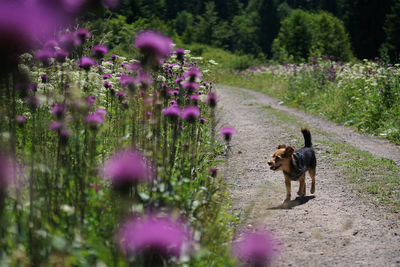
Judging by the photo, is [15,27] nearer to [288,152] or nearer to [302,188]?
[288,152]

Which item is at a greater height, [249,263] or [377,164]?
[249,263]

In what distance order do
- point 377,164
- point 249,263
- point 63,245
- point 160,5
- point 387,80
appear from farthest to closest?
1. point 160,5
2. point 387,80
3. point 377,164
4. point 249,263
5. point 63,245

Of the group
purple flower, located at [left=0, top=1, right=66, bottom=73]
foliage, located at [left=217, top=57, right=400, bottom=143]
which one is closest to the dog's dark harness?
purple flower, located at [left=0, top=1, right=66, bottom=73]

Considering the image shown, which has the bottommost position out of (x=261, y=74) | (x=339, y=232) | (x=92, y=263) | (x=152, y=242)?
(x=261, y=74)

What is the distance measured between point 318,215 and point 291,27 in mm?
33091

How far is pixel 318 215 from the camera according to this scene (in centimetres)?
402

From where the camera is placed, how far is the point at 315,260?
3.08 m

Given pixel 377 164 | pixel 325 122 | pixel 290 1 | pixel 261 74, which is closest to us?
pixel 377 164

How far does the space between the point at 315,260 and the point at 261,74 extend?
65.5ft

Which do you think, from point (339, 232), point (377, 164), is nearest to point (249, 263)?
point (339, 232)

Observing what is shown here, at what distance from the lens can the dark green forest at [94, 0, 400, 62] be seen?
25969 mm

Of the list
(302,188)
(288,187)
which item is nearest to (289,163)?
(288,187)

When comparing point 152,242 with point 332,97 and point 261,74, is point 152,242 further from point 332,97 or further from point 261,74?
point 261,74

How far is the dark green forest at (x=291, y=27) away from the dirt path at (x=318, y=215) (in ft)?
15.8
